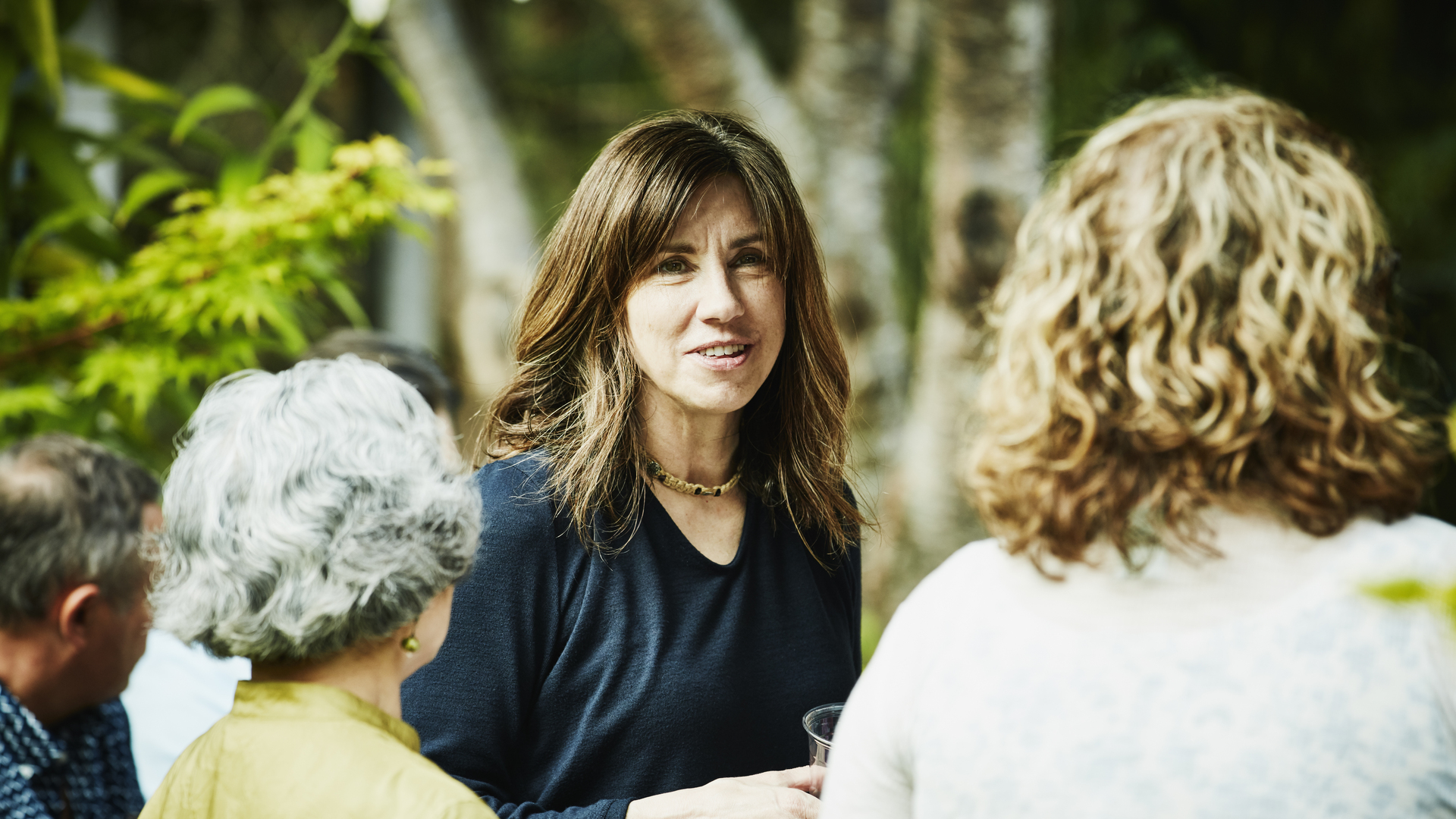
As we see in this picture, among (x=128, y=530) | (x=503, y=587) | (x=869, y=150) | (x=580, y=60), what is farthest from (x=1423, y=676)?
(x=580, y=60)

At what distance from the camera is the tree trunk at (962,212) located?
3521mm

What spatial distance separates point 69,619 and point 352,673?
2.92ft

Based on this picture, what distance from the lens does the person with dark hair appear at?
5.54 feet

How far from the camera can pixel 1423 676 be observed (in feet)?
2.83

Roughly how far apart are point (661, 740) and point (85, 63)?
7.51 feet

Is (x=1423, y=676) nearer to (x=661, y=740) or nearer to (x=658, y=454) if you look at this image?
(x=661, y=740)

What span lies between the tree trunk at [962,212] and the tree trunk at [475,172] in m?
1.55

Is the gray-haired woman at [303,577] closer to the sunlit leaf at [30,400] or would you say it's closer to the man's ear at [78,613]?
the man's ear at [78,613]

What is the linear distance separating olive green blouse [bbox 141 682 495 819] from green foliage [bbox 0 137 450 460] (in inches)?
52.9

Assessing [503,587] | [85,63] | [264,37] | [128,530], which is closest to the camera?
[503,587]

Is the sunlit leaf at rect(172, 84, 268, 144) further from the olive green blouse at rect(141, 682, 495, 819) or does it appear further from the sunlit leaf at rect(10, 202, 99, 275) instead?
the olive green blouse at rect(141, 682, 495, 819)

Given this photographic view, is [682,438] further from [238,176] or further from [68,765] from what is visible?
[238,176]

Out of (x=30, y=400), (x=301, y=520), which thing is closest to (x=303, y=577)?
(x=301, y=520)

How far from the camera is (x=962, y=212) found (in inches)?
146
